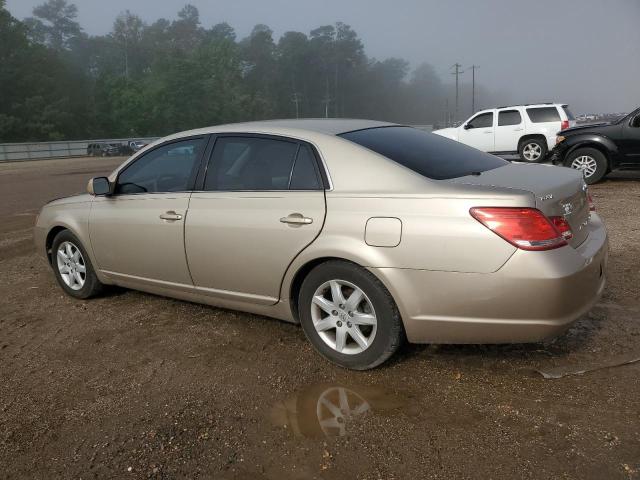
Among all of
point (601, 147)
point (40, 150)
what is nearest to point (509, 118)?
point (601, 147)

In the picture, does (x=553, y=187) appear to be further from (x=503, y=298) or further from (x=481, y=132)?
(x=481, y=132)

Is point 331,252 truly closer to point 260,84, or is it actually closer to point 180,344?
point 180,344

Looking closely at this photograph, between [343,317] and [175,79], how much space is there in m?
86.7

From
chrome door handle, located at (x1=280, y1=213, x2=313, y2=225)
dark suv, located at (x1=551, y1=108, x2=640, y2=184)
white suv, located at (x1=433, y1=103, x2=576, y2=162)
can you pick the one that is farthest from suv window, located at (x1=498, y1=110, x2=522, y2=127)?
chrome door handle, located at (x1=280, y1=213, x2=313, y2=225)

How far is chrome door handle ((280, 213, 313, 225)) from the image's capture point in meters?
3.49

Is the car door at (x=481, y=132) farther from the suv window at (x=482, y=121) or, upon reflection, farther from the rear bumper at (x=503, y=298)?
the rear bumper at (x=503, y=298)

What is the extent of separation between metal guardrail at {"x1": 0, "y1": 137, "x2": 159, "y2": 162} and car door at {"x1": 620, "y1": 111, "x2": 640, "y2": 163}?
36.4m

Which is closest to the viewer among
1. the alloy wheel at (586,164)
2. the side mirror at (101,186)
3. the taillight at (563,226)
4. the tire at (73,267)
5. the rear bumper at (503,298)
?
the rear bumper at (503,298)

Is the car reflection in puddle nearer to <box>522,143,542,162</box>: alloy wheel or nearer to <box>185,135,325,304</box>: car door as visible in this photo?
<box>185,135,325,304</box>: car door

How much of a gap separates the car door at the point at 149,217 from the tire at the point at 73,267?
9.8 inches

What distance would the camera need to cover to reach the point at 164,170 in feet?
14.9

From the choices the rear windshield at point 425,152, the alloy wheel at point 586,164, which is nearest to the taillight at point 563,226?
the rear windshield at point 425,152

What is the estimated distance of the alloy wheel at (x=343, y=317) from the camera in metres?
3.37

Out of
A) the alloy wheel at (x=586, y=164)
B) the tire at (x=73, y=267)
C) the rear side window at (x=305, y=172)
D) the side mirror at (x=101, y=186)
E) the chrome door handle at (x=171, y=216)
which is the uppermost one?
the rear side window at (x=305, y=172)
